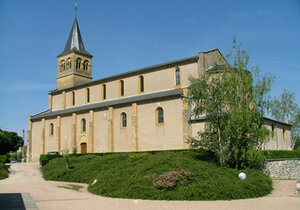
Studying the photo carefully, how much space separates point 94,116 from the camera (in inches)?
1340

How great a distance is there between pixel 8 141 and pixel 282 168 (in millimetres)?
55377

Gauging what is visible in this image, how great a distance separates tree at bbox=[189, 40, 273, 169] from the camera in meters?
17.7

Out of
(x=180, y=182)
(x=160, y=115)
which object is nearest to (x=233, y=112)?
(x=180, y=182)

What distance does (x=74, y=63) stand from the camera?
1711 inches

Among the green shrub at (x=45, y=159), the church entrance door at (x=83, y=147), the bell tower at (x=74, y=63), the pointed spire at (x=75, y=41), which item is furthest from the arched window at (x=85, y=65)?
the green shrub at (x=45, y=159)

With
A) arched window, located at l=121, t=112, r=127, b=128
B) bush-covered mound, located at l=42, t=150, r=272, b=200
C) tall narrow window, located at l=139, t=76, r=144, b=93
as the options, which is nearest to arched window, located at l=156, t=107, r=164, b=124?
arched window, located at l=121, t=112, r=127, b=128

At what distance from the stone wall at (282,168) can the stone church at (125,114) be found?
10.2ft

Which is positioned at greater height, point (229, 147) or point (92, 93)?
point (92, 93)

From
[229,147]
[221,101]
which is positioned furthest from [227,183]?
[221,101]

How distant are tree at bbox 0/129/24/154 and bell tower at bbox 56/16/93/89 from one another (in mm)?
20671

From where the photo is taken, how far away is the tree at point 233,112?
1767 centimetres

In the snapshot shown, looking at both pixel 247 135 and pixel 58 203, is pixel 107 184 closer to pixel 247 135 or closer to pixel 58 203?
pixel 58 203

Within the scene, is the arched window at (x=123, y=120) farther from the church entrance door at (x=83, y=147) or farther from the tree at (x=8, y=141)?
the tree at (x=8, y=141)

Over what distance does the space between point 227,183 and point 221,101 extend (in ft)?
20.2
